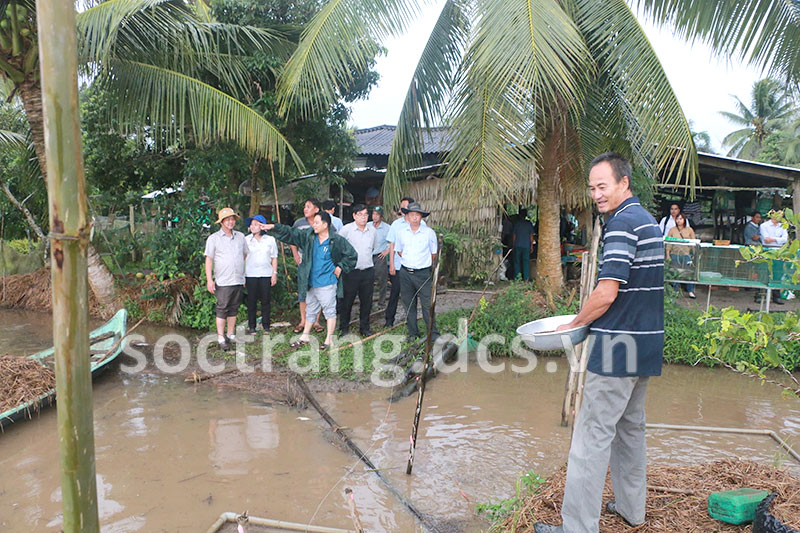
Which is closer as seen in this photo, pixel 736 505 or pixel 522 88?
pixel 736 505

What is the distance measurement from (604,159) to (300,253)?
17.6 ft

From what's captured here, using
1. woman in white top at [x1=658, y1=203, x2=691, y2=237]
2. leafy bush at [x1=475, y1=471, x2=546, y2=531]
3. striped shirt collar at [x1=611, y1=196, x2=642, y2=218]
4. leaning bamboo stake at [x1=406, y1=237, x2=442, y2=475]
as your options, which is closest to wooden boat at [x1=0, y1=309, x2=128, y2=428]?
leaning bamboo stake at [x1=406, y1=237, x2=442, y2=475]

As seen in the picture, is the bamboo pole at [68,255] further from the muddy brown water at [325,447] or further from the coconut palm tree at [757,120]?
the coconut palm tree at [757,120]

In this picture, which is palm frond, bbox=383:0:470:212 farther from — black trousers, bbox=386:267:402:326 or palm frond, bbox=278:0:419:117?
black trousers, bbox=386:267:402:326

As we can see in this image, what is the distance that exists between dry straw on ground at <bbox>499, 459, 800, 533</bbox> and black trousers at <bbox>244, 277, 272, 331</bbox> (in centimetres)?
549

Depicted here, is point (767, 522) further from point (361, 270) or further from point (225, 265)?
point (225, 265)

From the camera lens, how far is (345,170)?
460 inches

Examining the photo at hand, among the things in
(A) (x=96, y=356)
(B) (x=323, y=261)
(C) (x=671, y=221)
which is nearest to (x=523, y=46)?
(B) (x=323, y=261)

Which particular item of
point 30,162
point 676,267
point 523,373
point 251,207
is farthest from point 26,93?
point 676,267

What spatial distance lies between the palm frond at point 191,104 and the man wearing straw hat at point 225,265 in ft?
4.72

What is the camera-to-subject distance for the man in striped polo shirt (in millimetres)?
2932

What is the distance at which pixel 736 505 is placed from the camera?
3209mm

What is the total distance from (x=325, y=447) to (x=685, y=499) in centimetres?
284

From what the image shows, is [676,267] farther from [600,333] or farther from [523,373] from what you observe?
[600,333]
